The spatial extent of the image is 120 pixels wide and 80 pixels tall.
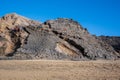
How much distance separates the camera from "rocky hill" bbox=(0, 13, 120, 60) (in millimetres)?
27047

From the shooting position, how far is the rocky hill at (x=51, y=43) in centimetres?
2705

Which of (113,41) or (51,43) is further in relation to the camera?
(113,41)

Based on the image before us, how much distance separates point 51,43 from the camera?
27953 mm

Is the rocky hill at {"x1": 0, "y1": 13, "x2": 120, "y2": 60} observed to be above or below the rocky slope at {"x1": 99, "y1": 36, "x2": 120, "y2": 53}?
below

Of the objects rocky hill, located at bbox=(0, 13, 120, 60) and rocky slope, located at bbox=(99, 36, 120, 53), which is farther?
rocky slope, located at bbox=(99, 36, 120, 53)

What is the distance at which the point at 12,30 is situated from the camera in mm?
30766

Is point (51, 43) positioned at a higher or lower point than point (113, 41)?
lower

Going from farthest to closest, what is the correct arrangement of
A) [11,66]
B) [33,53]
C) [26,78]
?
[33,53] < [11,66] < [26,78]

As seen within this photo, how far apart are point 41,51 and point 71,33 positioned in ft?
18.0

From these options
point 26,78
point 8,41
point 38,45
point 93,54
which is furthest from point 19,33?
point 26,78

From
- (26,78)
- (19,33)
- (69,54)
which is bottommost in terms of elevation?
(26,78)

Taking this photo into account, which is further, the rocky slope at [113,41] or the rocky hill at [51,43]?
the rocky slope at [113,41]

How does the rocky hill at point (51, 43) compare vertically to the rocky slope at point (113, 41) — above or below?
below

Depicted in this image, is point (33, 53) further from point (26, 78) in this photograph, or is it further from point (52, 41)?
point (26, 78)
